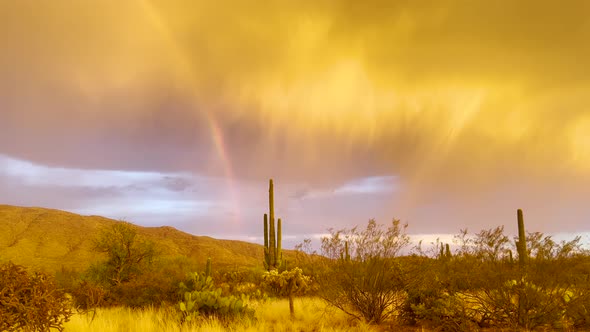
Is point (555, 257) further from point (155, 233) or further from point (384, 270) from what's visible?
point (155, 233)

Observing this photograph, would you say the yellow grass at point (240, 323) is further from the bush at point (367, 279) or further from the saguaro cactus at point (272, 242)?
the saguaro cactus at point (272, 242)

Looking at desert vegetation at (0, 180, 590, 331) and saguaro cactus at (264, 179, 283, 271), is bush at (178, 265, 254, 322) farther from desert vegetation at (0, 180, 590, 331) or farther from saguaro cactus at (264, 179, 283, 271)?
saguaro cactus at (264, 179, 283, 271)

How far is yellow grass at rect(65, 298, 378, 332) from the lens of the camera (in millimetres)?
10258

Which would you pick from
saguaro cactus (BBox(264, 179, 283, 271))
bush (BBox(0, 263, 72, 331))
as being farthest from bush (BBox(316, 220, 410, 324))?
saguaro cactus (BBox(264, 179, 283, 271))

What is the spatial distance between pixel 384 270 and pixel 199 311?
5.11 metres

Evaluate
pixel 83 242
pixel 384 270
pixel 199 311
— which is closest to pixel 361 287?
pixel 384 270

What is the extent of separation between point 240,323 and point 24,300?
491 cm

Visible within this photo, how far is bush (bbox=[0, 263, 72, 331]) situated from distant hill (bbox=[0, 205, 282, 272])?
48.1 m

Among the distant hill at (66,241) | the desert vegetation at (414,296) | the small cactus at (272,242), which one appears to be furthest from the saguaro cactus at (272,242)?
the distant hill at (66,241)

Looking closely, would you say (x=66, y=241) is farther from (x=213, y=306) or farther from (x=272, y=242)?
(x=213, y=306)

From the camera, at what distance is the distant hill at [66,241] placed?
201 ft

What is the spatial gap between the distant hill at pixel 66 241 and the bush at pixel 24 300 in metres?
48.1

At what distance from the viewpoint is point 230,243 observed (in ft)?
328

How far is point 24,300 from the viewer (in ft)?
24.3
